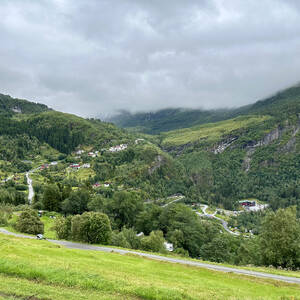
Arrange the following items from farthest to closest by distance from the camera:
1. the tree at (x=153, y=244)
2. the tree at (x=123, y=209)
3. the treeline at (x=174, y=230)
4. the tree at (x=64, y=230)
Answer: the tree at (x=123, y=209)
the tree at (x=153, y=244)
the tree at (x=64, y=230)
the treeline at (x=174, y=230)

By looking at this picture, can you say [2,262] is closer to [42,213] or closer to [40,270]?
[40,270]

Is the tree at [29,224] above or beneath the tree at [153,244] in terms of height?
above

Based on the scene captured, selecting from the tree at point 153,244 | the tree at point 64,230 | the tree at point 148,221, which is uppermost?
the tree at point 64,230

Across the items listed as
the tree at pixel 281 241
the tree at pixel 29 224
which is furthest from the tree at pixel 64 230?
the tree at pixel 281 241

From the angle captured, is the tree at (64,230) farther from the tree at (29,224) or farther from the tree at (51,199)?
the tree at (51,199)

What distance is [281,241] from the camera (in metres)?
54.2

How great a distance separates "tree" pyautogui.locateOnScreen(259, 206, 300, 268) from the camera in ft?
176

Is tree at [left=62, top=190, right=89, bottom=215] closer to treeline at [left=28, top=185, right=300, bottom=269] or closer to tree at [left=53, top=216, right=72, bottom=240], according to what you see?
treeline at [left=28, top=185, right=300, bottom=269]

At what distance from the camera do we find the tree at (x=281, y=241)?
176 feet

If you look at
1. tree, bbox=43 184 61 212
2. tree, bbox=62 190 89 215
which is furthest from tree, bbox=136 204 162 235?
tree, bbox=43 184 61 212

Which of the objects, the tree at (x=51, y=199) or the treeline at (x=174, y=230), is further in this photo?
the tree at (x=51, y=199)

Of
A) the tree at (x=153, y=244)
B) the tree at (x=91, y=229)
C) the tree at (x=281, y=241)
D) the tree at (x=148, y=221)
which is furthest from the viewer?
the tree at (x=148, y=221)

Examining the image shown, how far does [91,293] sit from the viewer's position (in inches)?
848

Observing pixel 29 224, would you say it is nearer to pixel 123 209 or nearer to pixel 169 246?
pixel 123 209
